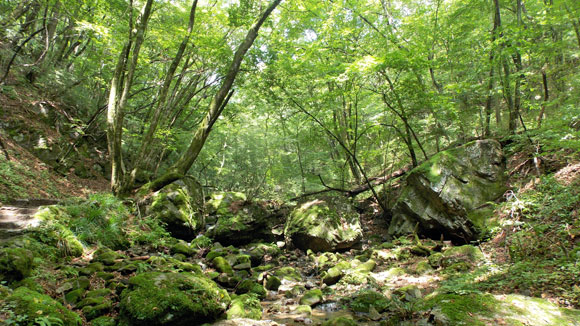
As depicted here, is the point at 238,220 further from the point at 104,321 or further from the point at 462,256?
the point at 462,256

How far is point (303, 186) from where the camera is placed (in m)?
13.0

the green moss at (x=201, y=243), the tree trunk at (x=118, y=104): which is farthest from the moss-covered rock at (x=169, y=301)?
the tree trunk at (x=118, y=104)

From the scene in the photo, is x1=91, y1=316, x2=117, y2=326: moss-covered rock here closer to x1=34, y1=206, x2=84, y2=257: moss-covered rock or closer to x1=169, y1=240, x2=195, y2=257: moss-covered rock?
x1=34, y1=206, x2=84, y2=257: moss-covered rock

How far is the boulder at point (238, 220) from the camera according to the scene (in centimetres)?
988

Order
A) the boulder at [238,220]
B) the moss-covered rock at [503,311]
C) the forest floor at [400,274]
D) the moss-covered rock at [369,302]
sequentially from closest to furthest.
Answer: the moss-covered rock at [503,311], the forest floor at [400,274], the moss-covered rock at [369,302], the boulder at [238,220]

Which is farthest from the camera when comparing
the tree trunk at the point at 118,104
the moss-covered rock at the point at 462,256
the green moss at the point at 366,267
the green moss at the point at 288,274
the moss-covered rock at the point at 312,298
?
the tree trunk at the point at 118,104

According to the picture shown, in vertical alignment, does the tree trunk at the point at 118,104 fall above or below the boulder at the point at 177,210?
above

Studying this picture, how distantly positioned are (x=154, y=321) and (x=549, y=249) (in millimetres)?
6214

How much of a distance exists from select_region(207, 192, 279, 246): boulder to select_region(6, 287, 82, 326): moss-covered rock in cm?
669

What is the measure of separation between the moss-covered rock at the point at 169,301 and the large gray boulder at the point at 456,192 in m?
6.70

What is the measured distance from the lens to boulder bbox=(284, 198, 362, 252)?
30.5ft

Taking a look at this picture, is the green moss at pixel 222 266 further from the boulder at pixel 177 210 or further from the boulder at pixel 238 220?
the boulder at pixel 238 220

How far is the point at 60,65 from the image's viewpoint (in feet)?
41.2

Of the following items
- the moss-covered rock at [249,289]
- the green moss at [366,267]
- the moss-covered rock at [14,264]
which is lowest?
the green moss at [366,267]
